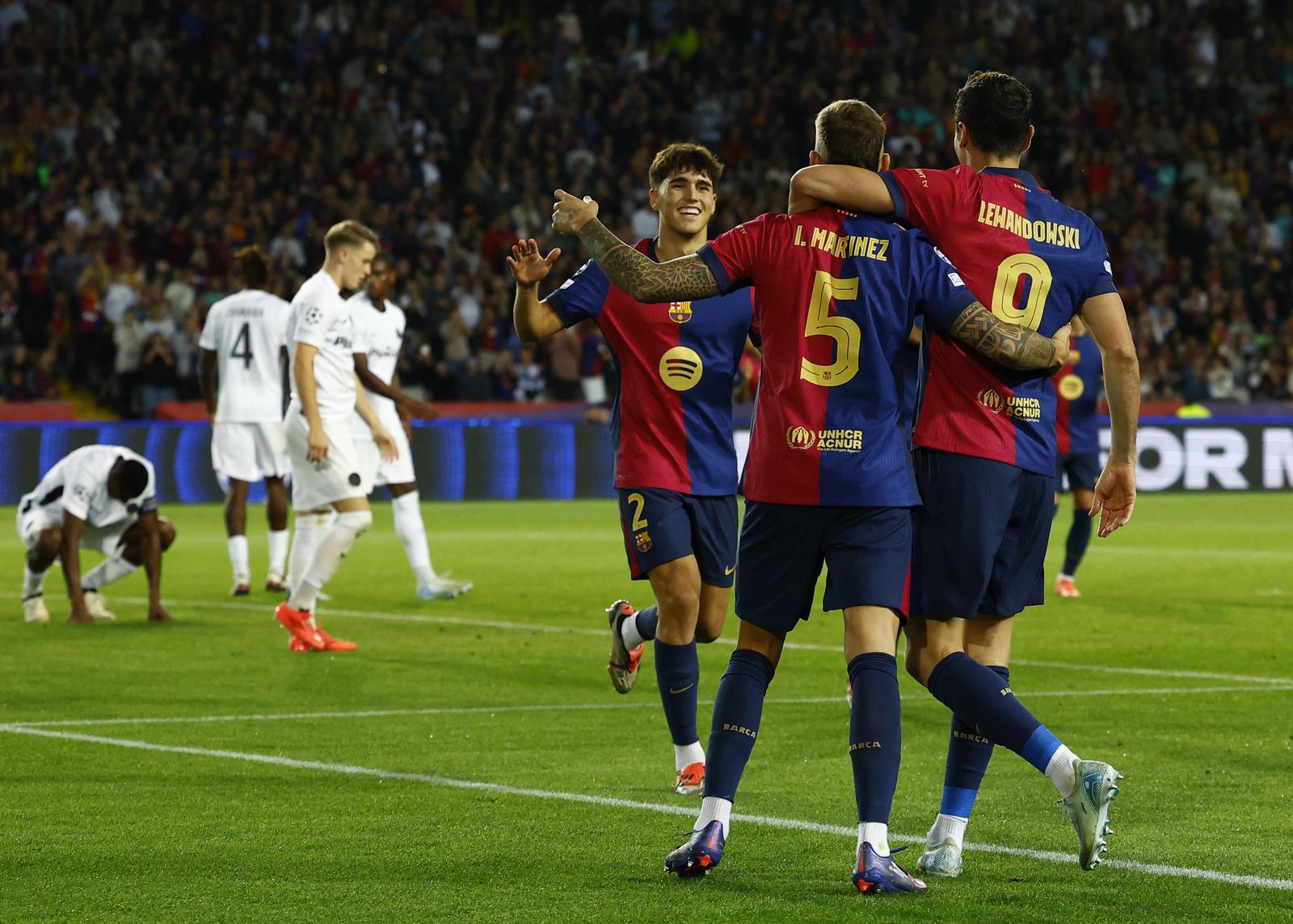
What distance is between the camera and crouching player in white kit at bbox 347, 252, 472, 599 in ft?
42.0

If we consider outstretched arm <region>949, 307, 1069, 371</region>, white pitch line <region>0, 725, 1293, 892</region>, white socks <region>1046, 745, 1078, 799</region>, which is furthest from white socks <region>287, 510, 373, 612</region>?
white socks <region>1046, 745, 1078, 799</region>

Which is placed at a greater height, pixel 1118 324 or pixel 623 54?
pixel 623 54

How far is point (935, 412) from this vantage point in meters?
5.37

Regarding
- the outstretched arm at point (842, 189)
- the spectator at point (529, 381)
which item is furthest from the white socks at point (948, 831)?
the spectator at point (529, 381)

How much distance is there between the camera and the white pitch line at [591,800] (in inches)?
204

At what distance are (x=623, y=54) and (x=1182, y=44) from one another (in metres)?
9.85

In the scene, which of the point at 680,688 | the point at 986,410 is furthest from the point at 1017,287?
the point at 680,688

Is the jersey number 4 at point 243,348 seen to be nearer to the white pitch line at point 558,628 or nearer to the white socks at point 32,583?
the white pitch line at point 558,628

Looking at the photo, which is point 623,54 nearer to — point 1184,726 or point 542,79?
point 542,79

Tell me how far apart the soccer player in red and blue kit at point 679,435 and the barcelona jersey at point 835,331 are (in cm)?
→ 158

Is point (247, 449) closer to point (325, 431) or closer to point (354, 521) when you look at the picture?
point (325, 431)

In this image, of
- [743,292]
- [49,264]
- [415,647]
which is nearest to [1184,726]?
[743,292]

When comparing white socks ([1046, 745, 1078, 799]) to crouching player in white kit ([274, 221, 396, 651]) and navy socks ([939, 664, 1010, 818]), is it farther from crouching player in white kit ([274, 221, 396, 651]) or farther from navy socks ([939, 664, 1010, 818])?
crouching player in white kit ([274, 221, 396, 651])

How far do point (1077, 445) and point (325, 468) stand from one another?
576 centimetres
